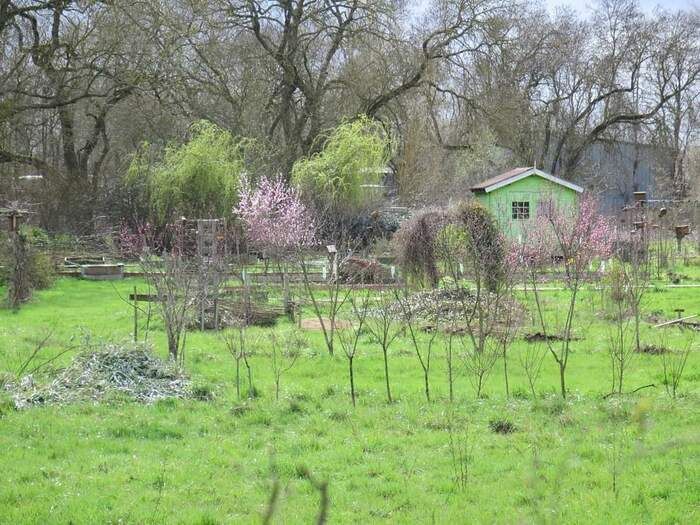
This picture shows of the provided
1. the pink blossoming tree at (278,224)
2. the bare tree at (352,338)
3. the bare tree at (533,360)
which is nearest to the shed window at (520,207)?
the pink blossoming tree at (278,224)

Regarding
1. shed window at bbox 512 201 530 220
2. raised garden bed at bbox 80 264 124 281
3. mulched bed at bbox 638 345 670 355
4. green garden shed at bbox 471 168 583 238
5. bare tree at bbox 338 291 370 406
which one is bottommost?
mulched bed at bbox 638 345 670 355

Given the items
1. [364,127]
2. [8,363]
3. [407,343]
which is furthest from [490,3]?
[8,363]

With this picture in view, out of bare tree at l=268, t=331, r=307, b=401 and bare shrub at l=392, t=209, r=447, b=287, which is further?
bare shrub at l=392, t=209, r=447, b=287

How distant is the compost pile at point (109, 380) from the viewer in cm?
867

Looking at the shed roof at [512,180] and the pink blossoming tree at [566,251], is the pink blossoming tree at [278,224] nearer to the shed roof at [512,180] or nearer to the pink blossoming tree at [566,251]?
the pink blossoming tree at [566,251]

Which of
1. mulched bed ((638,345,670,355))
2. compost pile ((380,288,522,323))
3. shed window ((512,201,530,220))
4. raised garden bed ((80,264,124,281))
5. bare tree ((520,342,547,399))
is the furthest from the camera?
shed window ((512,201,530,220))

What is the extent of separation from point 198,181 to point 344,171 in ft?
15.5

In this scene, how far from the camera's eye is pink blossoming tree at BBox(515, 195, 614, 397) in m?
11.0

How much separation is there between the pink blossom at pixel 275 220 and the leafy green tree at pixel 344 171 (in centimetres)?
103

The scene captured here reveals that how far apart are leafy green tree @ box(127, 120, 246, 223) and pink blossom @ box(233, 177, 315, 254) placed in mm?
877

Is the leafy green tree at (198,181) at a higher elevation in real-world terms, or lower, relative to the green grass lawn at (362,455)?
higher

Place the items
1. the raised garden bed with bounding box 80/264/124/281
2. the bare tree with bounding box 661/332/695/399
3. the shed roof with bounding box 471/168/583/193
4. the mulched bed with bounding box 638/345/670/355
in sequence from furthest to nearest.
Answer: the shed roof with bounding box 471/168/583/193, the raised garden bed with bounding box 80/264/124/281, the mulched bed with bounding box 638/345/670/355, the bare tree with bounding box 661/332/695/399

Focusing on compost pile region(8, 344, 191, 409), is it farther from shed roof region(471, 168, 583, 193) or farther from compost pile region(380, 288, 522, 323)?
shed roof region(471, 168, 583, 193)

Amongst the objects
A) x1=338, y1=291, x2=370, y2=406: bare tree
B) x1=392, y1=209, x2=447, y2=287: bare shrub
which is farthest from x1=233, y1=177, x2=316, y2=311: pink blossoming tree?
x1=338, y1=291, x2=370, y2=406: bare tree
